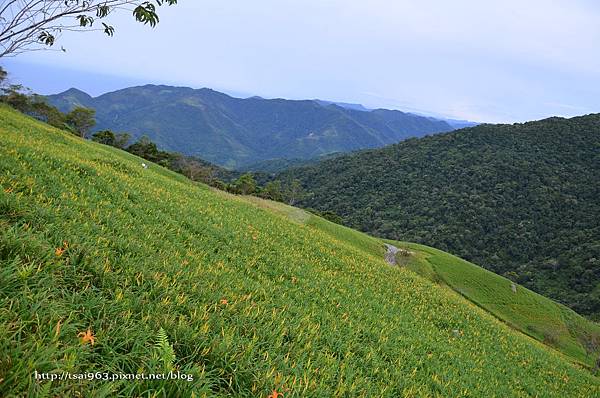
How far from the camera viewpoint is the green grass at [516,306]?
109 feet

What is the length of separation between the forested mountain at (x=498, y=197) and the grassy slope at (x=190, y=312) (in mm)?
72586

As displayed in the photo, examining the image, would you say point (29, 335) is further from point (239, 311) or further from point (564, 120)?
point (564, 120)

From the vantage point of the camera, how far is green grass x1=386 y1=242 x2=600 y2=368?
109 ft

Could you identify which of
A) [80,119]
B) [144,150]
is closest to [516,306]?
[144,150]

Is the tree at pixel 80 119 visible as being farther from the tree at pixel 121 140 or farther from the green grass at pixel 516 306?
the green grass at pixel 516 306

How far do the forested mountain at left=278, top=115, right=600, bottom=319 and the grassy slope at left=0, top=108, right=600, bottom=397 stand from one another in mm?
72586

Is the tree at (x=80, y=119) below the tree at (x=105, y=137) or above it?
above

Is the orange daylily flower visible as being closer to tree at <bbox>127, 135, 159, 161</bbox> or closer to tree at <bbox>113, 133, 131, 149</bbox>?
tree at <bbox>127, 135, 159, 161</bbox>

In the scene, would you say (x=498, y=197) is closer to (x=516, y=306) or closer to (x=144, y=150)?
(x=516, y=306)

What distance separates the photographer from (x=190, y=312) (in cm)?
544

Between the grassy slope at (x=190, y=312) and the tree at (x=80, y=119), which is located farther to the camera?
the tree at (x=80, y=119)

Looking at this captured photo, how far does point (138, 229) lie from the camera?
329 inches

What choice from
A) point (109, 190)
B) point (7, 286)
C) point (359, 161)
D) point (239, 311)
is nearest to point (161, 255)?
point (239, 311)

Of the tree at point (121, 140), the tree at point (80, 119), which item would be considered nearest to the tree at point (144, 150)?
the tree at point (121, 140)
